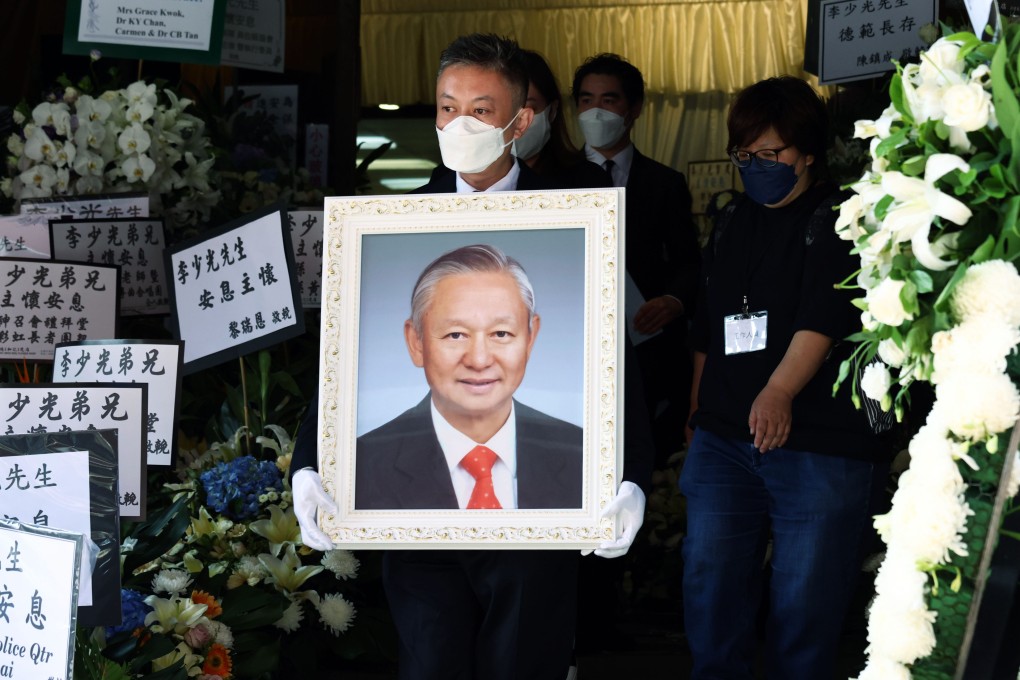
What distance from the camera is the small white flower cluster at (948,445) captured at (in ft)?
5.38

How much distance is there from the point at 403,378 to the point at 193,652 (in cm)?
87

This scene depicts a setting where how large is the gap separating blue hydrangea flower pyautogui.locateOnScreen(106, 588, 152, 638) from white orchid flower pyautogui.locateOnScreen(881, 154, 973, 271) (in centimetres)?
167

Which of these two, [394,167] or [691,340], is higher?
[394,167]

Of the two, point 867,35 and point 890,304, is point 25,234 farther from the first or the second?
point 867,35

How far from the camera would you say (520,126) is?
96.3 inches

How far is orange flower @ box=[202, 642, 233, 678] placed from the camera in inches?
107

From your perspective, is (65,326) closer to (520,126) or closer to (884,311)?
(520,126)

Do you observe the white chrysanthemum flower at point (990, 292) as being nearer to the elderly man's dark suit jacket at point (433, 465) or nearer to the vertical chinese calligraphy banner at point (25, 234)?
the elderly man's dark suit jacket at point (433, 465)

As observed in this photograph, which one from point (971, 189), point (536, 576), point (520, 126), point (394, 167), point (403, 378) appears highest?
point (394, 167)

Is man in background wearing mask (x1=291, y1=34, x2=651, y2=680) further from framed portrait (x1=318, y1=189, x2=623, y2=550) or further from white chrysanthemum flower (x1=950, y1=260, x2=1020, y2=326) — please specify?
white chrysanthemum flower (x1=950, y1=260, x2=1020, y2=326)

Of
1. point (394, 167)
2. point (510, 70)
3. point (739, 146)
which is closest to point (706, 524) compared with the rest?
point (739, 146)

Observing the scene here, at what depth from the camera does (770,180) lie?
2.77m

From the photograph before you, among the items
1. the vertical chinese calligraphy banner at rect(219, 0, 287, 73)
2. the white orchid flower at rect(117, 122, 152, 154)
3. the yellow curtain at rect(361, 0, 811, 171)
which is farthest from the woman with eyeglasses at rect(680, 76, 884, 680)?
the yellow curtain at rect(361, 0, 811, 171)

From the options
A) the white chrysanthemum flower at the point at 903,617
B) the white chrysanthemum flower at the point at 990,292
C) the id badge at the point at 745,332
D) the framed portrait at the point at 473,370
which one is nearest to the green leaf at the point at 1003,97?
the white chrysanthemum flower at the point at 990,292
